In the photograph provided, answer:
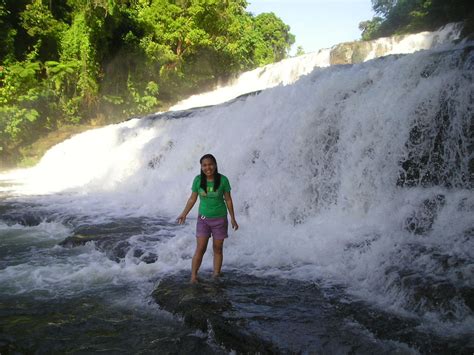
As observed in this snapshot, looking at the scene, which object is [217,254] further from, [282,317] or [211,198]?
[282,317]

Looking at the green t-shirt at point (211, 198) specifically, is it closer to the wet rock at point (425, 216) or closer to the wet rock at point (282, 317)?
the wet rock at point (282, 317)

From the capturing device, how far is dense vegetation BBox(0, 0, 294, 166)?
653 inches

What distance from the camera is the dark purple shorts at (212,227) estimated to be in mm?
4307

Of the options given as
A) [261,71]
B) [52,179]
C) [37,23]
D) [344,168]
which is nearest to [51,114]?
[37,23]

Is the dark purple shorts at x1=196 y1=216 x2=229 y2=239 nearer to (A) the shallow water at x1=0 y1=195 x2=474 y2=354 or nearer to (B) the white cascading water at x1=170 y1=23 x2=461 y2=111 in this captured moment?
(A) the shallow water at x1=0 y1=195 x2=474 y2=354

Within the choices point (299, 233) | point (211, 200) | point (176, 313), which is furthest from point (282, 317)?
point (299, 233)

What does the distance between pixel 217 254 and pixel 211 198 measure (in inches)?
28.5

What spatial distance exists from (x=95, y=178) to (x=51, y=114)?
7.00 m

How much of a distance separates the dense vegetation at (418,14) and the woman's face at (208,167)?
17.0 metres

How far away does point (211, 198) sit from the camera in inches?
166

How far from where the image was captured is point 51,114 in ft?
59.2

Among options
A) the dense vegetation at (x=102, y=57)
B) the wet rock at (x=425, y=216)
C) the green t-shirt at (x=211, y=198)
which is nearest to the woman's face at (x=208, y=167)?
the green t-shirt at (x=211, y=198)

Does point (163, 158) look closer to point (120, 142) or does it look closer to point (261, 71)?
point (120, 142)

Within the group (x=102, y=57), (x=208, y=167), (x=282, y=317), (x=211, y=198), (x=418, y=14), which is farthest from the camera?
(x=418, y=14)
